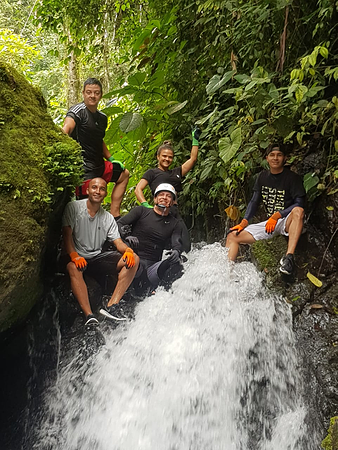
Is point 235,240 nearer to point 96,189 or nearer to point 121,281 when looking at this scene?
point 121,281

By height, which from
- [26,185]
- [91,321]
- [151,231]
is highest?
[26,185]

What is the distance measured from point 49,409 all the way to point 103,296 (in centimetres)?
113

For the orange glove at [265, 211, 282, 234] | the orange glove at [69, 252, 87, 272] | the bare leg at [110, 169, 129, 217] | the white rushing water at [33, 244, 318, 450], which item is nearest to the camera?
the white rushing water at [33, 244, 318, 450]

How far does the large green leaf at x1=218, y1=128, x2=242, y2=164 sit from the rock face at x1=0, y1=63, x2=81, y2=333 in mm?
1313

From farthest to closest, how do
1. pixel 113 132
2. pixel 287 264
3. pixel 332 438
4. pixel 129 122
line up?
pixel 113 132
pixel 129 122
pixel 287 264
pixel 332 438

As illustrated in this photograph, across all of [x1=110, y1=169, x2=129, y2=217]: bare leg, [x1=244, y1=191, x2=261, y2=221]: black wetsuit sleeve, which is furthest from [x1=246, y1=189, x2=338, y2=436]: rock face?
[x1=110, y1=169, x2=129, y2=217]: bare leg

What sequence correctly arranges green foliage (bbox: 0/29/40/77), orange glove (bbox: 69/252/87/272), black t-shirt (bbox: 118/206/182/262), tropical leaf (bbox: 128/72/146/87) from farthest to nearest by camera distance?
green foliage (bbox: 0/29/40/77)
black t-shirt (bbox: 118/206/182/262)
tropical leaf (bbox: 128/72/146/87)
orange glove (bbox: 69/252/87/272)

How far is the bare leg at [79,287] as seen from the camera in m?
3.60

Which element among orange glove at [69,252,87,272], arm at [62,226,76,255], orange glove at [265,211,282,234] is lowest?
orange glove at [265,211,282,234]

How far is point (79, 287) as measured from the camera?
3605 millimetres

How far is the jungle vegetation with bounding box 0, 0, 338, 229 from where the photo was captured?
380cm

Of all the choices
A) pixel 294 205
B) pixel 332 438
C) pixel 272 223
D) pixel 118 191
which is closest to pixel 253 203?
pixel 272 223

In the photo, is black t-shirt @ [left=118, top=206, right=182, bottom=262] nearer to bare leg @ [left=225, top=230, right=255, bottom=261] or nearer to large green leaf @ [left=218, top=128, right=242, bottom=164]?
bare leg @ [left=225, top=230, right=255, bottom=261]

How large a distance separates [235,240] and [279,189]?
747 millimetres
